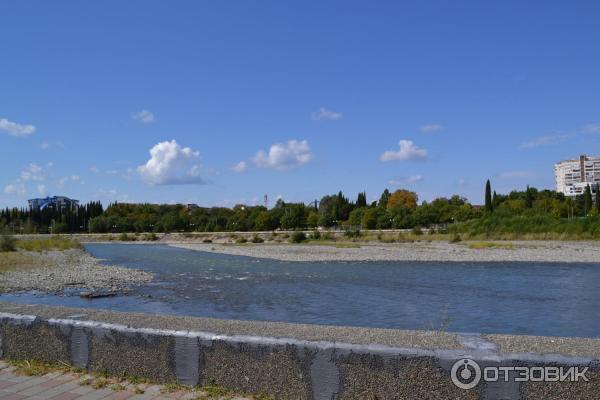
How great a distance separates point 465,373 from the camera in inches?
146

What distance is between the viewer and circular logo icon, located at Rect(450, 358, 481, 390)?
3670 millimetres

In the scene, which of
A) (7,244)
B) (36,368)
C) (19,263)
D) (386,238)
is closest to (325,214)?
(386,238)

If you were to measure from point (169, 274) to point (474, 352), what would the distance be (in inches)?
1200

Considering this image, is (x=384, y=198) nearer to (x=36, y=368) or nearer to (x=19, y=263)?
(x=19, y=263)

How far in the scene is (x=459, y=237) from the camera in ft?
223

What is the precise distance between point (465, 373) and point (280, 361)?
1.46 m

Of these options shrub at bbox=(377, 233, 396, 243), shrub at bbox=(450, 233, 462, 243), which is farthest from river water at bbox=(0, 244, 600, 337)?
shrub at bbox=(377, 233, 396, 243)

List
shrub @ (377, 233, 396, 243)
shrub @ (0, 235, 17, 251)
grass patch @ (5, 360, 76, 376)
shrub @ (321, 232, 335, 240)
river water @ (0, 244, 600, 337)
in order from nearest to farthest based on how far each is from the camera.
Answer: grass patch @ (5, 360, 76, 376) < river water @ (0, 244, 600, 337) < shrub @ (0, 235, 17, 251) < shrub @ (377, 233, 396, 243) < shrub @ (321, 232, 335, 240)

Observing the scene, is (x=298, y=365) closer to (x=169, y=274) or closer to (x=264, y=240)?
(x=169, y=274)

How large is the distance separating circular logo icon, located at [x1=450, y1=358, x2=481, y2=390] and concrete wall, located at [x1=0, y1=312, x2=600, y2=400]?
1.5 inches

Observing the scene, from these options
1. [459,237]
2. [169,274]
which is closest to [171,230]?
[459,237]

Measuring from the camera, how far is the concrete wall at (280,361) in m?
3.65

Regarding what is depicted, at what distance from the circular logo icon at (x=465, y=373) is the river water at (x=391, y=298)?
9.27 m

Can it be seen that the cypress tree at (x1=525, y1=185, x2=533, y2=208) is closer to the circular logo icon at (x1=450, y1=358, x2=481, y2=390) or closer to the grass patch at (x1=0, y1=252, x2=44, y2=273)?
the grass patch at (x1=0, y1=252, x2=44, y2=273)
